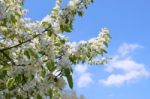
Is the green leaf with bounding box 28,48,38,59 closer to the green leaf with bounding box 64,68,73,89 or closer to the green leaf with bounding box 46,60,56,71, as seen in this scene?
the green leaf with bounding box 46,60,56,71

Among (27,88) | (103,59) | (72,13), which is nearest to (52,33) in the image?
(72,13)

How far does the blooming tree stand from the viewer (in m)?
5.88

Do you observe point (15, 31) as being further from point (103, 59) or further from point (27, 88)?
point (103, 59)

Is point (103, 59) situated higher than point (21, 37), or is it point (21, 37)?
point (103, 59)

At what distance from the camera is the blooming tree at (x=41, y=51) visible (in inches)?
231

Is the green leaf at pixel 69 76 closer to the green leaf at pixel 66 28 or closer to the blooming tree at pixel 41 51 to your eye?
the blooming tree at pixel 41 51

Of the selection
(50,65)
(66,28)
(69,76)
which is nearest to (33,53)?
(50,65)

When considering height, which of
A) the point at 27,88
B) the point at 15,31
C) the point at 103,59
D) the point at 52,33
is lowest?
the point at 27,88

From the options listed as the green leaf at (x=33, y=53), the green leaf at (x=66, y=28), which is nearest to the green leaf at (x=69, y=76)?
the green leaf at (x=33, y=53)

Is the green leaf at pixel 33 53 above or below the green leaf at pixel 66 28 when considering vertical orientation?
below

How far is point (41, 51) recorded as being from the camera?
6379 mm

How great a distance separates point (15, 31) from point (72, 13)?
1115mm

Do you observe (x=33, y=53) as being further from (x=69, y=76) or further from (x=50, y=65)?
(x=69, y=76)

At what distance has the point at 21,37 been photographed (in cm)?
707
